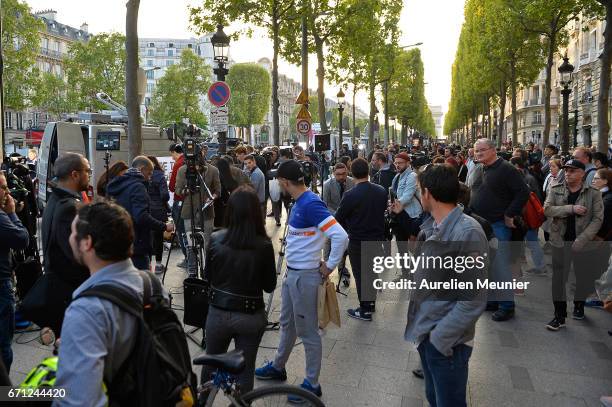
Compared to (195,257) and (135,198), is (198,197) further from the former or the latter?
(135,198)

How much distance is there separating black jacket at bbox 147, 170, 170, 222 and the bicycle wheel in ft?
19.5

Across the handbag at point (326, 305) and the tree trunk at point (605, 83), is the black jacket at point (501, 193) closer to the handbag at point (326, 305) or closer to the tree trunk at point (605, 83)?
the handbag at point (326, 305)

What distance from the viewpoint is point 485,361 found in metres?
5.21

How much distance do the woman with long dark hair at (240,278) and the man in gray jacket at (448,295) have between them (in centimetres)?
103

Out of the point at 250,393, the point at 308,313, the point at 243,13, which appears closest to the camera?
the point at 250,393

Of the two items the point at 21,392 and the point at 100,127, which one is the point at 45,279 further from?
the point at 100,127

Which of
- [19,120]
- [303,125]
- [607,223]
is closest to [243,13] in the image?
[303,125]

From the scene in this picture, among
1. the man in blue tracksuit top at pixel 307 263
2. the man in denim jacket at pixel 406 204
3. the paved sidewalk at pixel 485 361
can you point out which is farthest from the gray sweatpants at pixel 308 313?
the man in denim jacket at pixel 406 204

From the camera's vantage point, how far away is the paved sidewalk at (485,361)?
4.44 meters

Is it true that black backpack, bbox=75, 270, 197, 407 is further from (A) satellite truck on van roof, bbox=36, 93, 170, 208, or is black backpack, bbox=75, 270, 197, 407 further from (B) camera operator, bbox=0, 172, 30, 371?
(A) satellite truck on van roof, bbox=36, 93, 170, 208

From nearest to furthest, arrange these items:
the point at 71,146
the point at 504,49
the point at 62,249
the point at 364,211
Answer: the point at 62,249
the point at 364,211
the point at 71,146
the point at 504,49

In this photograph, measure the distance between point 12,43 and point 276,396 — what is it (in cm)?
4373

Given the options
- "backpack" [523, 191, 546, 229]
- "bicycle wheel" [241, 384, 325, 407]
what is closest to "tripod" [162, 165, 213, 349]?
"bicycle wheel" [241, 384, 325, 407]

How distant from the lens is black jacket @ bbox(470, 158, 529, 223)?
6.50m
